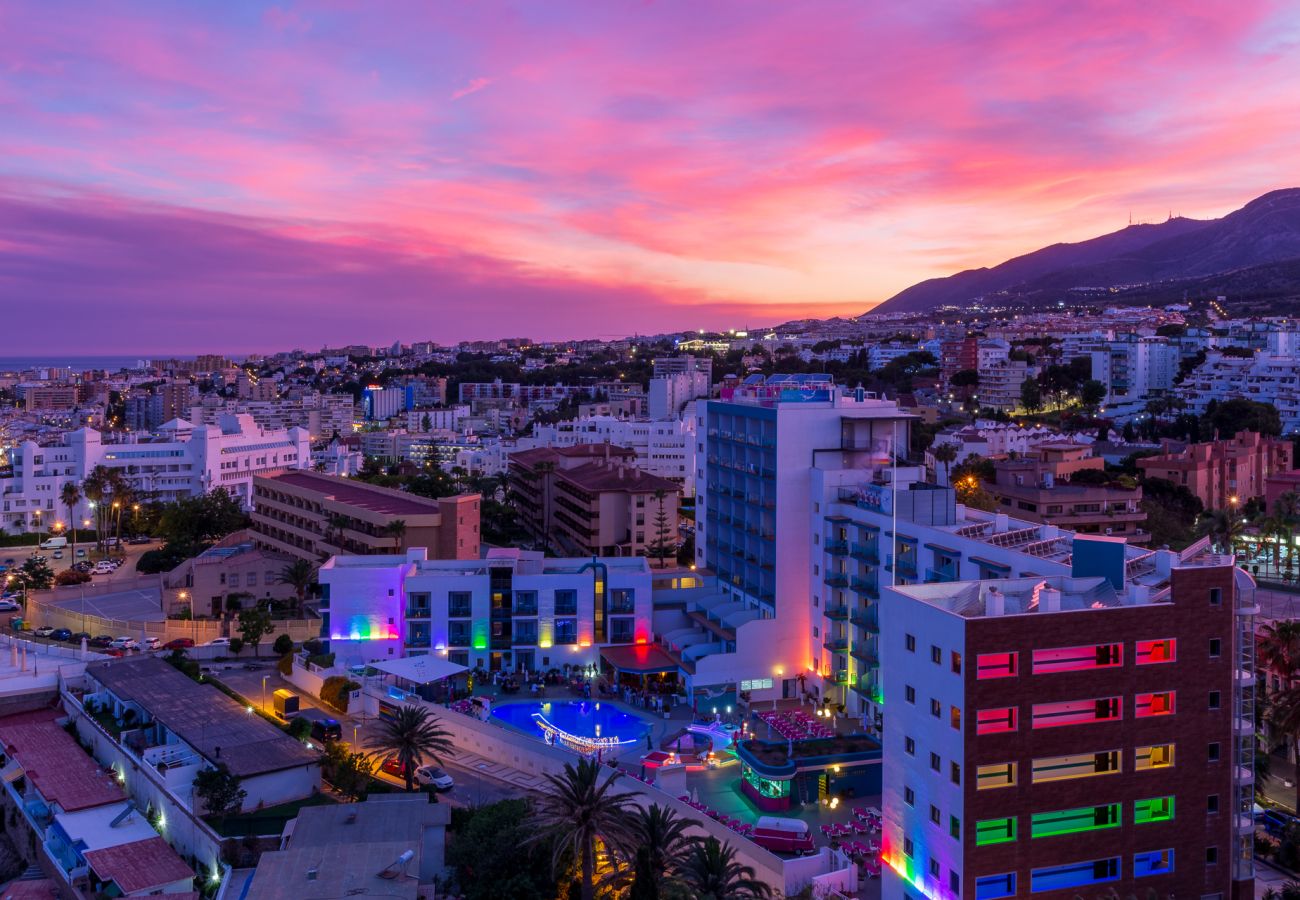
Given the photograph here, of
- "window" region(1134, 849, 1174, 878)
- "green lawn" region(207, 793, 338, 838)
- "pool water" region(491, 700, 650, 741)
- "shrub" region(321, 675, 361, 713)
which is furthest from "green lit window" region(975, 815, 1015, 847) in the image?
"shrub" region(321, 675, 361, 713)

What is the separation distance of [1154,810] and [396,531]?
39956 millimetres

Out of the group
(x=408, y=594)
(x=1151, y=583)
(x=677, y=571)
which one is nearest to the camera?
(x=1151, y=583)

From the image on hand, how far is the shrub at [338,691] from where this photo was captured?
3941 centimetres

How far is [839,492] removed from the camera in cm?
4072

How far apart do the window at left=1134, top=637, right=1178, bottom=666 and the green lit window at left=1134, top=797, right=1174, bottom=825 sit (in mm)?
2990

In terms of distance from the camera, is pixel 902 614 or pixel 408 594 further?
pixel 408 594

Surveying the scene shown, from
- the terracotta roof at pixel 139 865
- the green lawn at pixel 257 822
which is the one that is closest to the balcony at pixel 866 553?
the green lawn at pixel 257 822

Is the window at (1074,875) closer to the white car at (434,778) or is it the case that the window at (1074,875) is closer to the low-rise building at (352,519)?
the white car at (434,778)

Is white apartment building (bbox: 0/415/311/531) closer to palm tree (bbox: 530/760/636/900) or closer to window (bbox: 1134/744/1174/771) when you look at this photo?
palm tree (bbox: 530/760/636/900)

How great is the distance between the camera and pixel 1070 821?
73.5 ft

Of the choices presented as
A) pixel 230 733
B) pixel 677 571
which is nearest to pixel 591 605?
pixel 677 571

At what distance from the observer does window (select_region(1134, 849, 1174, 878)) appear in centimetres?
2281

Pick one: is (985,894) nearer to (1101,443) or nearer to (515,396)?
(1101,443)

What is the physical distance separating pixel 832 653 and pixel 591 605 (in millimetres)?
10321
